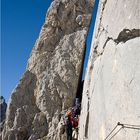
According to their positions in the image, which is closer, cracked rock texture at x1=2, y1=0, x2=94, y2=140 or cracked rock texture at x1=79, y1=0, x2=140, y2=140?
cracked rock texture at x1=79, y1=0, x2=140, y2=140

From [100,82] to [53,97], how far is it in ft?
49.1

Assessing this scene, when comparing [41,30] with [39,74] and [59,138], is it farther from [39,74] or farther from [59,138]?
[59,138]

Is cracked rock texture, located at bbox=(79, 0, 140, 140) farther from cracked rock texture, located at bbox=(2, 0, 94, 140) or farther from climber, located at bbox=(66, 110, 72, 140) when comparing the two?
cracked rock texture, located at bbox=(2, 0, 94, 140)

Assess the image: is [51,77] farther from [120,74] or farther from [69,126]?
[120,74]

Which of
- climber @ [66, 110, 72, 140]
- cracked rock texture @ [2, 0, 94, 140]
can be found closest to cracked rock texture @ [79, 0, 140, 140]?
climber @ [66, 110, 72, 140]

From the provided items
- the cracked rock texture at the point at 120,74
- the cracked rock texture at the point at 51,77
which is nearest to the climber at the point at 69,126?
the cracked rock texture at the point at 51,77

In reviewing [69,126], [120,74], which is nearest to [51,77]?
[69,126]

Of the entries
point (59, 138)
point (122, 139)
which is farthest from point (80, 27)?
point (122, 139)

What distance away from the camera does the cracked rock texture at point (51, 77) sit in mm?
23125

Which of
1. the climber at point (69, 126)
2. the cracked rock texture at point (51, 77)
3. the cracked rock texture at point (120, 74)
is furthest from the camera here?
the cracked rock texture at point (51, 77)

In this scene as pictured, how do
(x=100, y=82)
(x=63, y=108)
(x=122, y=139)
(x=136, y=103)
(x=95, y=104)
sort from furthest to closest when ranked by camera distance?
(x=63, y=108) < (x=95, y=104) < (x=100, y=82) < (x=122, y=139) < (x=136, y=103)

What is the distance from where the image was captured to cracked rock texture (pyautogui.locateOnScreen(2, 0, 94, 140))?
23125 mm

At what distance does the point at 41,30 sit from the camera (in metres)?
28.9

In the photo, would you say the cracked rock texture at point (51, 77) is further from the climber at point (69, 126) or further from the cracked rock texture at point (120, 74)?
the cracked rock texture at point (120, 74)
